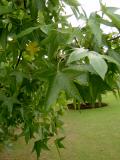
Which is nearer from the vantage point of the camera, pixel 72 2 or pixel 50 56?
pixel 50 56

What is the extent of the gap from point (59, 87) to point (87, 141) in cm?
405

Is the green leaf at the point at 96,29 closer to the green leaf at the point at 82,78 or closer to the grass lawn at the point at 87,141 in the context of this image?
the green leaf at the point at 82,78

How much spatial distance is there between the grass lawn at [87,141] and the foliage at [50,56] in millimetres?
2159

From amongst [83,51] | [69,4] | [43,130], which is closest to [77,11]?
[69,4]

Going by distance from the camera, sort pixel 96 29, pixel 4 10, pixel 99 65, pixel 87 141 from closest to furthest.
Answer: pixel 99 65
pixel 96 29
pixel 4 10
pixel 87 141

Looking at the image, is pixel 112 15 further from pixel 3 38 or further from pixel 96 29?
pixel 3 38

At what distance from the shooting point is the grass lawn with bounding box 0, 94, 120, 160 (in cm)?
403

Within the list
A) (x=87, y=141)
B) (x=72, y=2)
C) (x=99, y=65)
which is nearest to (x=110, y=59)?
(x=99, y=65)

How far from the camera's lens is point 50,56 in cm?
78

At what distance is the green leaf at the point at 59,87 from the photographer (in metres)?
0.71

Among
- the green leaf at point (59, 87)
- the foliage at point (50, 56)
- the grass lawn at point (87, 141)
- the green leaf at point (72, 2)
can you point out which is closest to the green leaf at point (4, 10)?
the foliage at point (50, 56)

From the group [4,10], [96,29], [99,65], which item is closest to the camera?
[99,65]

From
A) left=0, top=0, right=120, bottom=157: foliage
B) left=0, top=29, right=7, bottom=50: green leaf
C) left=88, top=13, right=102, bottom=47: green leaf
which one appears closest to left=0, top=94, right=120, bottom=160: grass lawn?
left=0, top=0, right=120, bottom=157: foliage

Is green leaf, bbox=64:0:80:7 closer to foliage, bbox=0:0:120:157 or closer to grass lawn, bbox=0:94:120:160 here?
foliage, bbox=0:0:120:157
